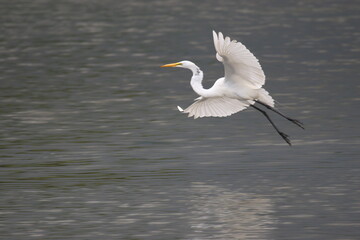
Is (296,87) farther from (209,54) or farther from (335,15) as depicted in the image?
(335,15)

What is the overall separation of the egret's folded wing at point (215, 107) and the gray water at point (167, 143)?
0.55 metres

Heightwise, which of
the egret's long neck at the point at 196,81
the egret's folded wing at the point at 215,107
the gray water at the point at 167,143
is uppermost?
the egret's long neck at the point at 196,81

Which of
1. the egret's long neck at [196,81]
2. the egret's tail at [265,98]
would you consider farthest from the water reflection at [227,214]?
the egret's tail at [265,98]

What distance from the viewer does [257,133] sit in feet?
41.2

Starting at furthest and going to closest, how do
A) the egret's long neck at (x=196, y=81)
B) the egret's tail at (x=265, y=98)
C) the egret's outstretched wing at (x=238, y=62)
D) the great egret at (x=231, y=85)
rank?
the egret's tail at (x=265, y=98) → the egret's long neck at (x=196, y=81) → the great egret at (x=231, y=85) → the egret's outstretched wing at (x=238, y=62)

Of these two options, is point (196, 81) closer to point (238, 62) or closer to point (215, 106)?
point (215, 106)

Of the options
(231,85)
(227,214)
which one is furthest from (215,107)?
(227,214)

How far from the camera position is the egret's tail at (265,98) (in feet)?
35.9

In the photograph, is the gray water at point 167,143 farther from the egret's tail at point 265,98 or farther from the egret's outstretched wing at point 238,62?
the egret's outstretched wing at point 238,62

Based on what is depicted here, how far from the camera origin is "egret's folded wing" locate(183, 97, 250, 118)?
11.0m

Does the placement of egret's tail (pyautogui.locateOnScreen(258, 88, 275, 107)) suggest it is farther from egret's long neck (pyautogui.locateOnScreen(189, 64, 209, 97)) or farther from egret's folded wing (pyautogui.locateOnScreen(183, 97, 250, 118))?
egret's long neck (pyautogui.locateOnScreen(189, 64, 209, 97))

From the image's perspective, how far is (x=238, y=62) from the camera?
10211mm

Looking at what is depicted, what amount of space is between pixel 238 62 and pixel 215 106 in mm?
1009

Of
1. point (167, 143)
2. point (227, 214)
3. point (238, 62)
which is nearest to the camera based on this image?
point (227, 214)
